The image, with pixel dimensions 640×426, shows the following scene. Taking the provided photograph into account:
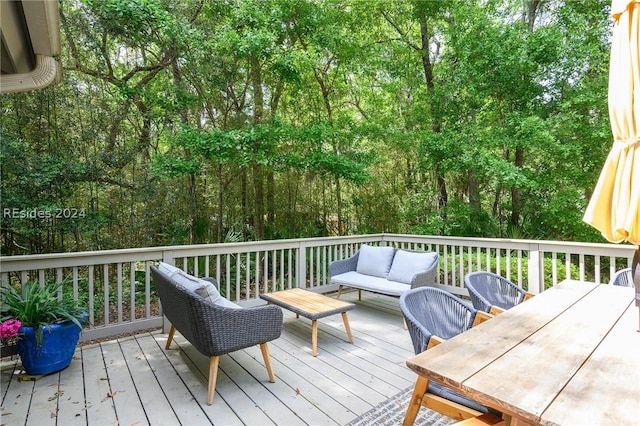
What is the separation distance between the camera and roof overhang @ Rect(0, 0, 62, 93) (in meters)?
0.88

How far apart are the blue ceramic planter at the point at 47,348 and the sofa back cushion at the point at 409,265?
3.48 m

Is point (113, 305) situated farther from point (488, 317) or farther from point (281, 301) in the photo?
point (488, 317)

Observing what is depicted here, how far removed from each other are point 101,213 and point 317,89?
4928 mm

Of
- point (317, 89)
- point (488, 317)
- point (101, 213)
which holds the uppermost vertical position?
point (317, 89)

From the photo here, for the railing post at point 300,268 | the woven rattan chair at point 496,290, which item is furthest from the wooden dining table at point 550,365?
the railing post at point 300,268

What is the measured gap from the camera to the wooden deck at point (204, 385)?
225cm

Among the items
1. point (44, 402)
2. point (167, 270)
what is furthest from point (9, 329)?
point (167, 270)

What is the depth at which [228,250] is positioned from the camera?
13.8 ft

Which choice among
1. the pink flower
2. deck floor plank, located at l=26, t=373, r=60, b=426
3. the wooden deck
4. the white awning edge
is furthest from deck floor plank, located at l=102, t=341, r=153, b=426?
the white awning edge

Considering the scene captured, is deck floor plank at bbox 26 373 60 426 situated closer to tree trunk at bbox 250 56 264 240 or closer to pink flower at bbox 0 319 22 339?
pink flower at bbox 0 319 22 339

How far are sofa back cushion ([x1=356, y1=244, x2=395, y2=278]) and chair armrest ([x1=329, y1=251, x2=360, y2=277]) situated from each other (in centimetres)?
9

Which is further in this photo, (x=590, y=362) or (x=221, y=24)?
(x=221, y=24)

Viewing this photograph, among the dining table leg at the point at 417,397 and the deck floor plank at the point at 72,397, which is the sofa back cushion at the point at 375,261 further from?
the deck floor plank at the point at 72,397

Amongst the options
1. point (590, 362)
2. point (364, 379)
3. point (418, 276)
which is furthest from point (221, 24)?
point (590, 362)
